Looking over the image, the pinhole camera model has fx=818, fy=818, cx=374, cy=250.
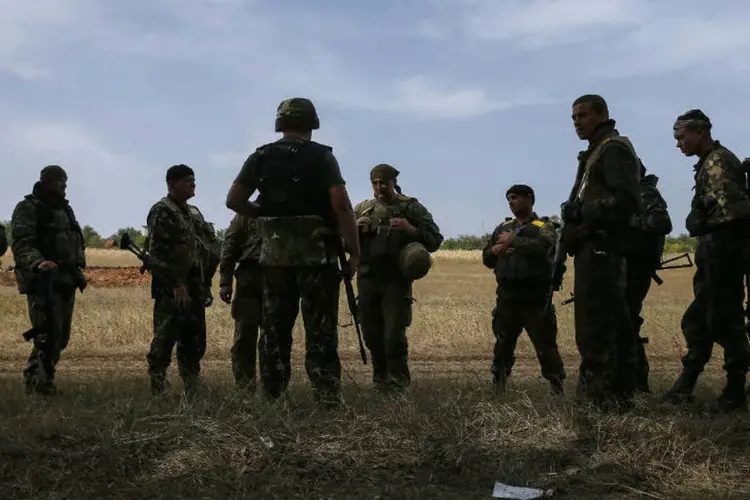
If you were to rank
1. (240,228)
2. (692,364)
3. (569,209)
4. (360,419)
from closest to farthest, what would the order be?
1. (360,419)
2. (569,209)
3. (692,364)
4. (240,228)

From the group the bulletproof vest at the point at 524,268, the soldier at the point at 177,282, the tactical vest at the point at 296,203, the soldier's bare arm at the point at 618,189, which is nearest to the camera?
the soldier's bare arm at the point at 618,189

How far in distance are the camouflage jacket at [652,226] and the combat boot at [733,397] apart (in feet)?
5.10

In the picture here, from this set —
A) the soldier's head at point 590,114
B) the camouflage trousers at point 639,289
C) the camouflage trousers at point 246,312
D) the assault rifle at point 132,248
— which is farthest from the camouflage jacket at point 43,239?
the camouflage trousers at point 639,289

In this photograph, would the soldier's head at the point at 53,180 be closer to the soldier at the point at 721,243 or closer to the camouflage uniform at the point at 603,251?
the camouflage uniform at the point at 603,251

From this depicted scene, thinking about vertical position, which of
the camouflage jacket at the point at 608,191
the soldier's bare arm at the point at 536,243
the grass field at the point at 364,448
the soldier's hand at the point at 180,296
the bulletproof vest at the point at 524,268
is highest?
the camouflage jacket at the point at 608,191

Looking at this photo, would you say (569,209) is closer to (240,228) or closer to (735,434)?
(735,434)

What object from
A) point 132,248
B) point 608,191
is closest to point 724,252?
point 608,191

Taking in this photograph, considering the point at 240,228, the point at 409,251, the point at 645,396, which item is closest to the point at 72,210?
the point at 240,228

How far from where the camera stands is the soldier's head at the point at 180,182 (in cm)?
825

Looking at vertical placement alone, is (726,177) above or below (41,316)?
above

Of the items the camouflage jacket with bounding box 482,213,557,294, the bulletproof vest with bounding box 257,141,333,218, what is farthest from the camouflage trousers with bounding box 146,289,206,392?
the camouflage jacket with bounding box 482,213,557,294

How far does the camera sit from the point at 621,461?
5309mm

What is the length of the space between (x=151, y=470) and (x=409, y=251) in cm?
357

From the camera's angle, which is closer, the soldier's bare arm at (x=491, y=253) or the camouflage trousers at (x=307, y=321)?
the camouflage trousers at (x=307, y=321)
